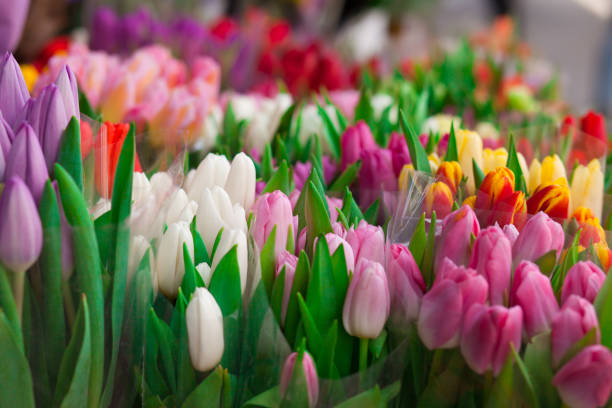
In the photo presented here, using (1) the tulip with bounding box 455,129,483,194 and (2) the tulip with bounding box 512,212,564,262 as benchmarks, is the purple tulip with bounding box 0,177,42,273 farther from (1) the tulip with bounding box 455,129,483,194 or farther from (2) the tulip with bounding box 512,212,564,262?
(1) the tulip with bounding box 455,129,483,194

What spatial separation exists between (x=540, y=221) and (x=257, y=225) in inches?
9.4

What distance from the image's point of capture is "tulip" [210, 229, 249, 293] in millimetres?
561

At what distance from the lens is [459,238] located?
53 centimetres

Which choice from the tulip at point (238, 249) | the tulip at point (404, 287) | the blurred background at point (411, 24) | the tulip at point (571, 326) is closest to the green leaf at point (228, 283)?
the tulip at point (238, 249)

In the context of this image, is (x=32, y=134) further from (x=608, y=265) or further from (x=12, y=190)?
(x=608, y=265)

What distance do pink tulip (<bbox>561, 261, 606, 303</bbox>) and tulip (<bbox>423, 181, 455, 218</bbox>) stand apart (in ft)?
0.49

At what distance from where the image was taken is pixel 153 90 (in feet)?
3.61

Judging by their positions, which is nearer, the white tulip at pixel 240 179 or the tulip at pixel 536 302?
the tulip at pixel 536 302

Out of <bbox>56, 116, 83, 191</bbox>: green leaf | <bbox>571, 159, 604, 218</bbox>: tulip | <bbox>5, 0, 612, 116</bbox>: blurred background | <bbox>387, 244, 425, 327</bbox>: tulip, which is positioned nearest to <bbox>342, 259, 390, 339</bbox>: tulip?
<bbox>387, 244, 425, 327</bbox>: tulip

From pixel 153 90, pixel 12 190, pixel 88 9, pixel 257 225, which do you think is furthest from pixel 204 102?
pixel 88 9

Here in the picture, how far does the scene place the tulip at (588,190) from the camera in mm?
759

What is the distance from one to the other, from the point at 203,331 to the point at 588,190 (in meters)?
0.48

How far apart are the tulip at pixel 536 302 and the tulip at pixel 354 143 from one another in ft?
1.48

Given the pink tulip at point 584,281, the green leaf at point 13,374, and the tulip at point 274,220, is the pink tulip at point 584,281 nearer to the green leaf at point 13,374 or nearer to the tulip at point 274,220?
the tulip at point 274,220
